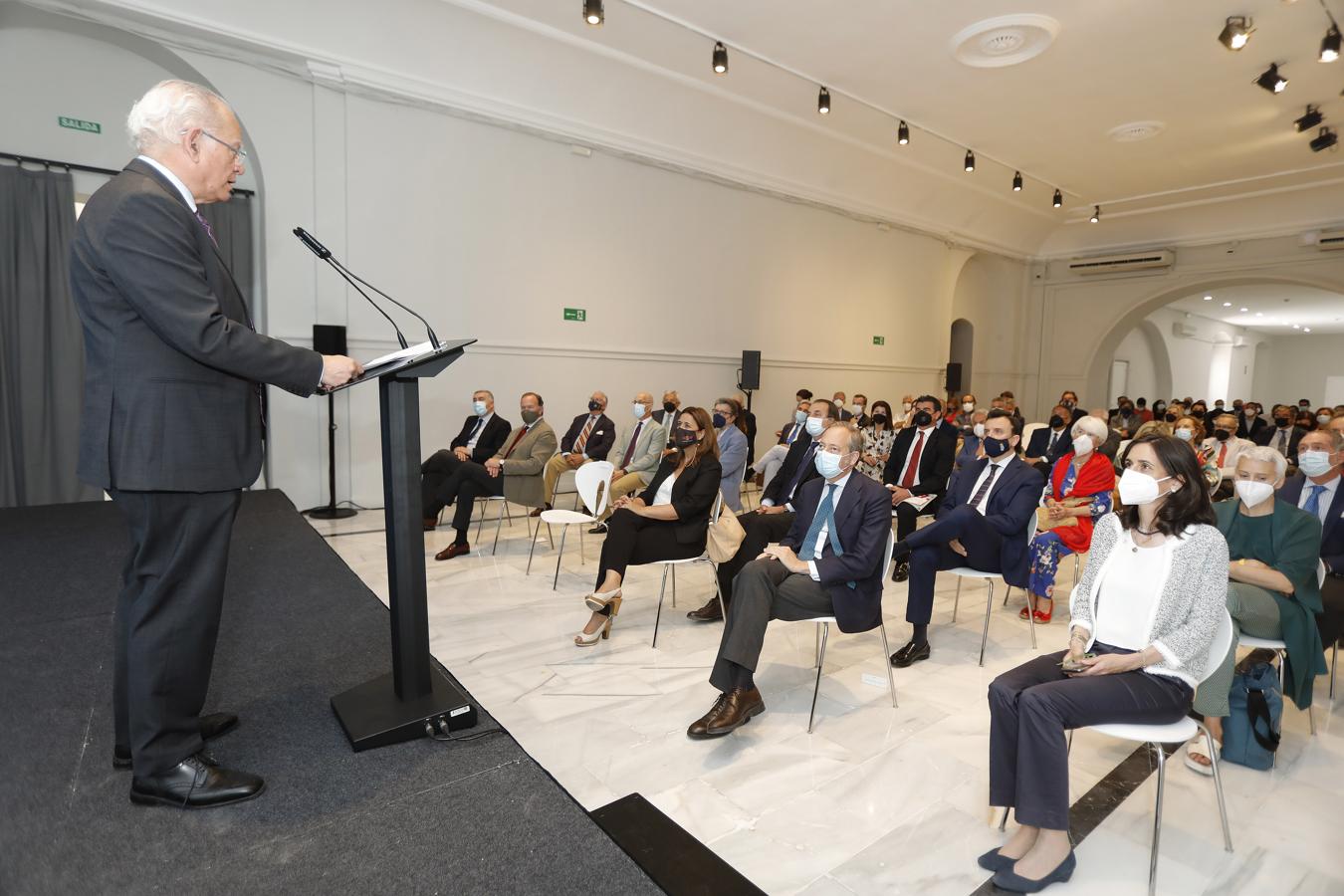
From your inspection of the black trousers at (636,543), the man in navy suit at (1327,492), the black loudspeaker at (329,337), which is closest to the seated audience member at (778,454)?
the black trousers at (636,543)

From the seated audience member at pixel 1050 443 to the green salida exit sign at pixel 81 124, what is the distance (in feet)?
28.4

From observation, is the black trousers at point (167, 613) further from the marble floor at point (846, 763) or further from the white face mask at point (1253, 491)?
the white face mask at point (1253, 491)

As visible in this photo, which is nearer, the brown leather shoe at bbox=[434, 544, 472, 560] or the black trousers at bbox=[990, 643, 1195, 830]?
the black trousers at bbox=[990, 643, 1195, 830]

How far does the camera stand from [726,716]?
109 inches

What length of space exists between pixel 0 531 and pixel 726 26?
276 inches

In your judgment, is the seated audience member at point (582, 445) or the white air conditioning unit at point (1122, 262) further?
the white air conditioning unit at point (1122, 262)

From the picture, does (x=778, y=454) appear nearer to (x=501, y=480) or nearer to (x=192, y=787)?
(x=501, y=480)

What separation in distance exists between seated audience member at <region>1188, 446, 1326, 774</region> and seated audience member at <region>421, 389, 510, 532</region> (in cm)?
493

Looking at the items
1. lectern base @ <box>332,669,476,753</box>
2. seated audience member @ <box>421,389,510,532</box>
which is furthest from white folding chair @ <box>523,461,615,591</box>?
lectern base @ <box>332,669,476,753</box>

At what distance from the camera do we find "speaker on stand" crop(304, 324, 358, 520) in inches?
239

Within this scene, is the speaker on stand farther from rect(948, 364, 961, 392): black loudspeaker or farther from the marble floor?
rect(948, 364, 961, 392): black loudspeaker

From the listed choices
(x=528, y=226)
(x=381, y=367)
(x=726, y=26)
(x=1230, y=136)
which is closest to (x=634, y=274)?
(x=528, y=226)

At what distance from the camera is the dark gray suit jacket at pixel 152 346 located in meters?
1.55

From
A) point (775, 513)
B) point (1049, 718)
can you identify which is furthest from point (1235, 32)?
point (1049, 718)
